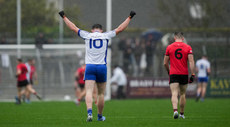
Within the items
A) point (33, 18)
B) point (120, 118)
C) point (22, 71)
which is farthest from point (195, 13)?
point (120, 118)

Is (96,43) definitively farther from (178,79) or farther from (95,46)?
(178,79)

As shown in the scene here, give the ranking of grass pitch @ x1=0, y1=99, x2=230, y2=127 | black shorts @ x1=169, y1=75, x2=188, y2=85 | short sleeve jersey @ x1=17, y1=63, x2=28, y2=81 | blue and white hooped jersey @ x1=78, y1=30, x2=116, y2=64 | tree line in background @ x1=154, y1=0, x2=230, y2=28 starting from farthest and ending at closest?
tree line in background @ x1=154, y1=0, x2=230, y2=28 < short sleeve jersey @ x1=17, y1=63, x2=28, y2=81 < black shorts @ x1=169, y1=75, x2=188, y2=85 < blue and white hooped jersey @ x1=78, y1=30, x2=116, y2=64 < grass pitch @ x1=0, y1=99, x2=230, y2=127

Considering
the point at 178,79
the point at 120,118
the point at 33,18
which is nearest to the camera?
the point at 178,79

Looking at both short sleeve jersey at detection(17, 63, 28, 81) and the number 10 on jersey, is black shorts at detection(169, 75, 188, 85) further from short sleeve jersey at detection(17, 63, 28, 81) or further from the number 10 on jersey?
short sleeve jersey at detection(17, 63, 28, 81)

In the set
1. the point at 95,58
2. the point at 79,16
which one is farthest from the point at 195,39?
the point at 95,58

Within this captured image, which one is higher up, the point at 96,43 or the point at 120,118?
the point at 96,43

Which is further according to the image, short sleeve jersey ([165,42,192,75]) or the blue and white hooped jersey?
short sleeve jersey ([165,42,192,75])

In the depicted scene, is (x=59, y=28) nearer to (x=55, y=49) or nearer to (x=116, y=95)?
(x=55, y=49)

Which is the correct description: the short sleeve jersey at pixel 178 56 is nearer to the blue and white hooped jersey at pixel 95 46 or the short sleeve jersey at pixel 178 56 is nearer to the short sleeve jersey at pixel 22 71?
the blue and white hooped jersey at pixel 95 46

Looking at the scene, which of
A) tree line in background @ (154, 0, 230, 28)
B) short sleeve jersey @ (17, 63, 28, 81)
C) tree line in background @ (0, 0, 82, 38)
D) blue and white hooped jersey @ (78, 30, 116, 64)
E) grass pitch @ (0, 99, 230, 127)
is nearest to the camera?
grass pitch @ (0, 99, 230, 127)

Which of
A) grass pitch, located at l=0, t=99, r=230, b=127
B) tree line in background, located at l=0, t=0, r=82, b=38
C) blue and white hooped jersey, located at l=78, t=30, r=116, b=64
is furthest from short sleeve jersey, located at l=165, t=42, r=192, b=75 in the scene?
tree line in background, located at l=0, t=0, r=82, b=38

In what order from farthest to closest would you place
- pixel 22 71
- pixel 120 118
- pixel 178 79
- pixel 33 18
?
pixel 33 18 → pixel 22 71 → pixel 120 118 → pixel 178 79

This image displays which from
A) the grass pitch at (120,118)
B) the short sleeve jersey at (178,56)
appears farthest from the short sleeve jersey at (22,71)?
the short sleeve jersey at (178,56)

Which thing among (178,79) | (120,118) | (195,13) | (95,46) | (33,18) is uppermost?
(195,13)
